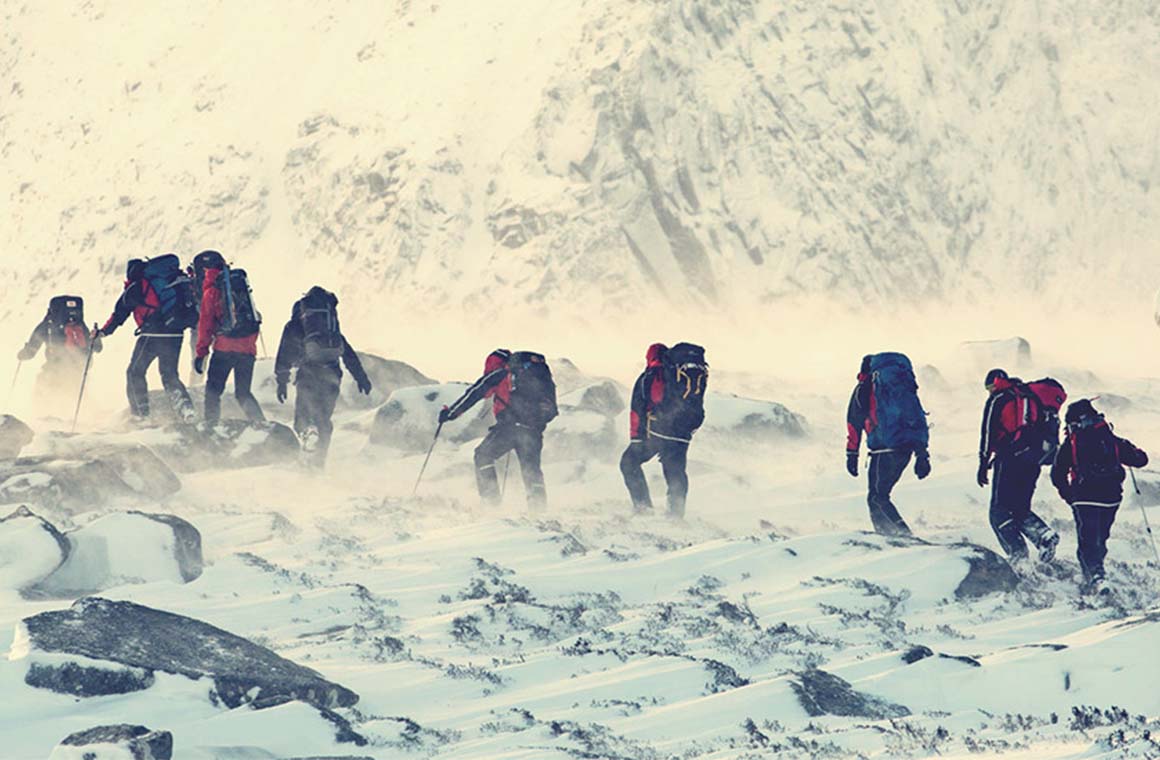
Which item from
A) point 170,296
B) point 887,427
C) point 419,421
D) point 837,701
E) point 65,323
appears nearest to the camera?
point 837,701

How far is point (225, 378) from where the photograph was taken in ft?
64.0

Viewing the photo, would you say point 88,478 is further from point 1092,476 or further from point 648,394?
point 1092,476

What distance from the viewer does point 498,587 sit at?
12914 mm

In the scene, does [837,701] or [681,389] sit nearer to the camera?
[837,701]

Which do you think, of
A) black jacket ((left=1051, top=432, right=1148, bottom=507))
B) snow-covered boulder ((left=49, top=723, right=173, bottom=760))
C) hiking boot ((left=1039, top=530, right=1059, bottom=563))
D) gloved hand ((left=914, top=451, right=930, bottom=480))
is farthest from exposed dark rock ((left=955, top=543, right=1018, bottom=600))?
snow-covered boulder ((left=49, top=723, right=173, bottom=760))

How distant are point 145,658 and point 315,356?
9.84 metres

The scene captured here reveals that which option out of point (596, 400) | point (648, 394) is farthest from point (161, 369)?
point (596, 400)

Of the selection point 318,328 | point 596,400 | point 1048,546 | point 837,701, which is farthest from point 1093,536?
point 596,400

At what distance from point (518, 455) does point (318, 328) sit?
2.80 metres

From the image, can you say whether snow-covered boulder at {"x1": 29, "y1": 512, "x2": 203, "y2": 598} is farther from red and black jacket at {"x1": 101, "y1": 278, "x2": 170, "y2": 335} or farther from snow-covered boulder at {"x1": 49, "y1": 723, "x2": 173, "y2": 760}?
red and black jacket at {"x1": 101, "y1": 278, "x2": 170, "y2": 335}

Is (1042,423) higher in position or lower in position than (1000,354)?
lower

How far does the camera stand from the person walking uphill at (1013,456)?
44.7ft

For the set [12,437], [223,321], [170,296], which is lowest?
[12,437]

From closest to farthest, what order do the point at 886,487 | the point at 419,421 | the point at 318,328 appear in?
the point at 886,487 → the point at 318,328 → the point at 419,421
